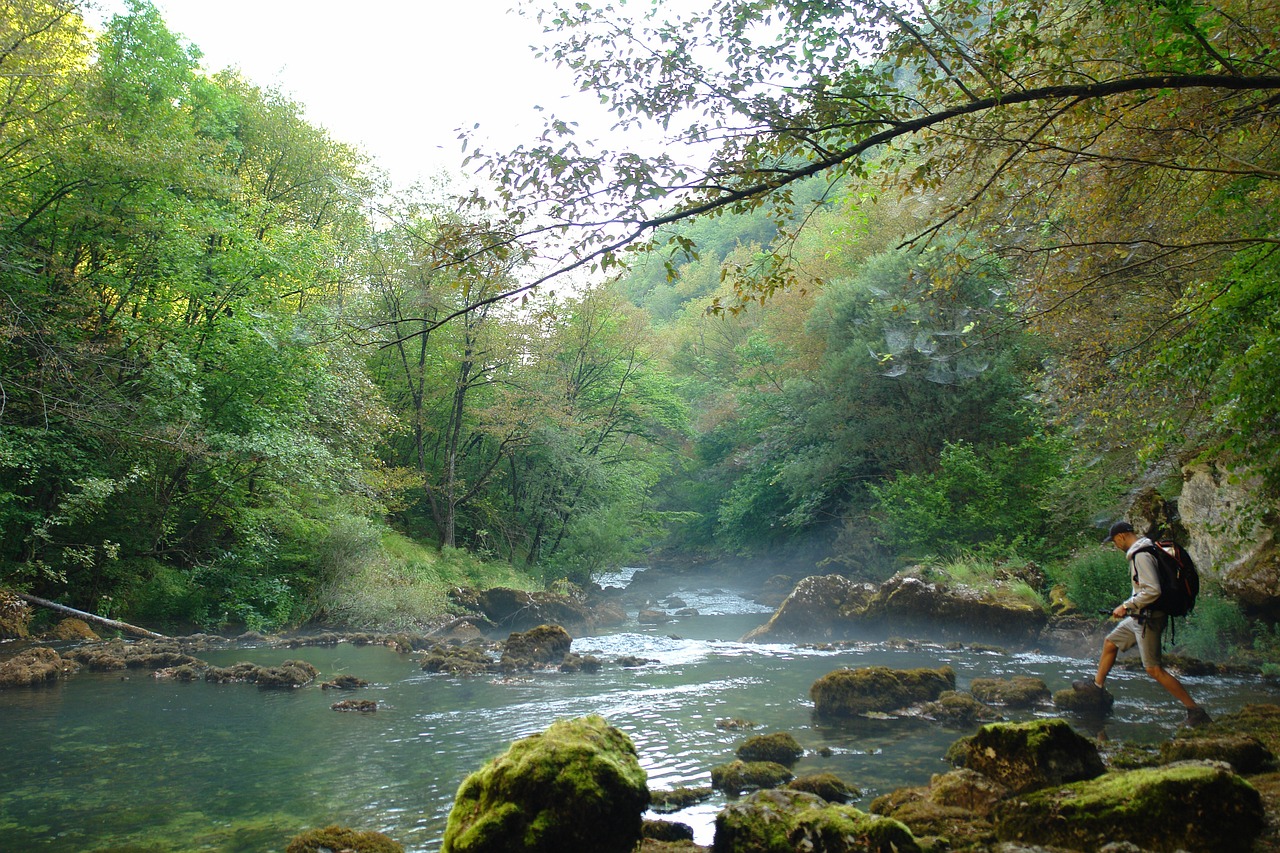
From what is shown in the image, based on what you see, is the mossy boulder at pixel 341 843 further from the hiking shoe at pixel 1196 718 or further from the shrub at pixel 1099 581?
the shrub at pixel 1099 581

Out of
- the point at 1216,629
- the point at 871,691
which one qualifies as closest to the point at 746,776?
the point at 871,691

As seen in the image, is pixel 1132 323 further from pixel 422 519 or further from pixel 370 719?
pixel 422 519

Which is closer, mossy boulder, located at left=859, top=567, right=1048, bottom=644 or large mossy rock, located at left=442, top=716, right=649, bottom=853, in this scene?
large mossy rock, located at left=442, top=716, right=649, bottom=853

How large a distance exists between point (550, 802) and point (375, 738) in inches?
217

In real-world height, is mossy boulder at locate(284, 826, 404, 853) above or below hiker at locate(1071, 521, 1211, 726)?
below

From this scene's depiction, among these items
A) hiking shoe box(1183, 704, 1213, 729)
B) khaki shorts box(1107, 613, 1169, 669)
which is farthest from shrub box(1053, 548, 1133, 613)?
khaki shorts box(1107, 613, 1169, 669)

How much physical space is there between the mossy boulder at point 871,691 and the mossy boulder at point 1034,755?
4154 mm

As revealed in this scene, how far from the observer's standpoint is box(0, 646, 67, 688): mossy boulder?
36.8ft

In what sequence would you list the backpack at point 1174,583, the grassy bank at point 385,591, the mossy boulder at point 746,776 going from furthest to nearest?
the grassy bank at point 385,591 < the backpack at point 1174,583 < the mossy boulder at point 746,776

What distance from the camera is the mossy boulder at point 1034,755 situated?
17.1ft

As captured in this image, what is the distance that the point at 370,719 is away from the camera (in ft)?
32.6

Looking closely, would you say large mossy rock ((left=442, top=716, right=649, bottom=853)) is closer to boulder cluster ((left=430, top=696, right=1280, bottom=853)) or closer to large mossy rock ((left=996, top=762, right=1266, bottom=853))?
boulder cluster ((left=430, top=696, right=1280, bottom=853))

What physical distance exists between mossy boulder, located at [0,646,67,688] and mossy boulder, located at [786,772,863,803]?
428 inches

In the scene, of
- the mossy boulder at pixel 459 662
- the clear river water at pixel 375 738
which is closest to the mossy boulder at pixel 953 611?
the clear river water at pixel 375 738
